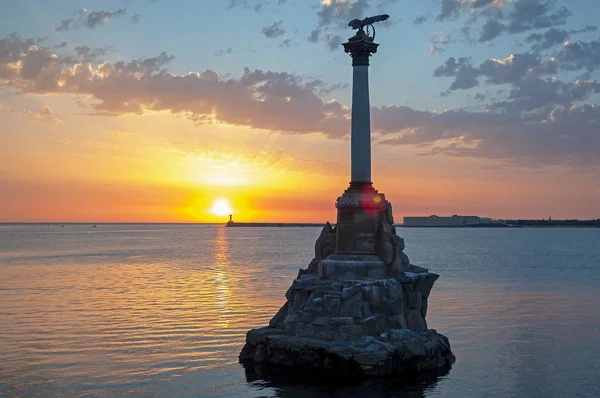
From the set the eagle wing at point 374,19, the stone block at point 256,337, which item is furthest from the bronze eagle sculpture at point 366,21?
the stone block at point 256,337

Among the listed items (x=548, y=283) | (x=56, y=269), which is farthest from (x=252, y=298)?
(x=56, y=269)

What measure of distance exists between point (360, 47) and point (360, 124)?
2.70 metres

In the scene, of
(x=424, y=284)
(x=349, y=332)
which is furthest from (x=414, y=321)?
(x=349, y=332)

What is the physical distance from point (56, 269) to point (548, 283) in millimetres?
40724

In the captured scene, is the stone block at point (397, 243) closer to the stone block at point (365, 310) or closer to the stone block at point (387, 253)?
the stone block at point (387, 253)

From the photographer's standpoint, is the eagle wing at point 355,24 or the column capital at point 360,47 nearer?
the column capital at point 360,47

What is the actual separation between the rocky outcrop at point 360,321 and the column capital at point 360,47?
512 centimetres

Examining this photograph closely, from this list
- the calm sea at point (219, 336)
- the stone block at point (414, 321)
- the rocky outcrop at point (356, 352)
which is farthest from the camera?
the stone block at point (414, 321)

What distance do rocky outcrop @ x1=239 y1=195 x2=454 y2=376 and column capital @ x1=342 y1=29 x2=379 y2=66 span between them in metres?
5.12

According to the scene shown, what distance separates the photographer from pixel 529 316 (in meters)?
33.6

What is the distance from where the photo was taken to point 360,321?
71.8ft

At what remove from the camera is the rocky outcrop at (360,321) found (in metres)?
21.1

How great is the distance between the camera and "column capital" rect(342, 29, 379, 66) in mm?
25109

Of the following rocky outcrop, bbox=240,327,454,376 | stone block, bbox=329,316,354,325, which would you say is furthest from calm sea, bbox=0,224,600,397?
stone block, bbox=329,316,354,325
